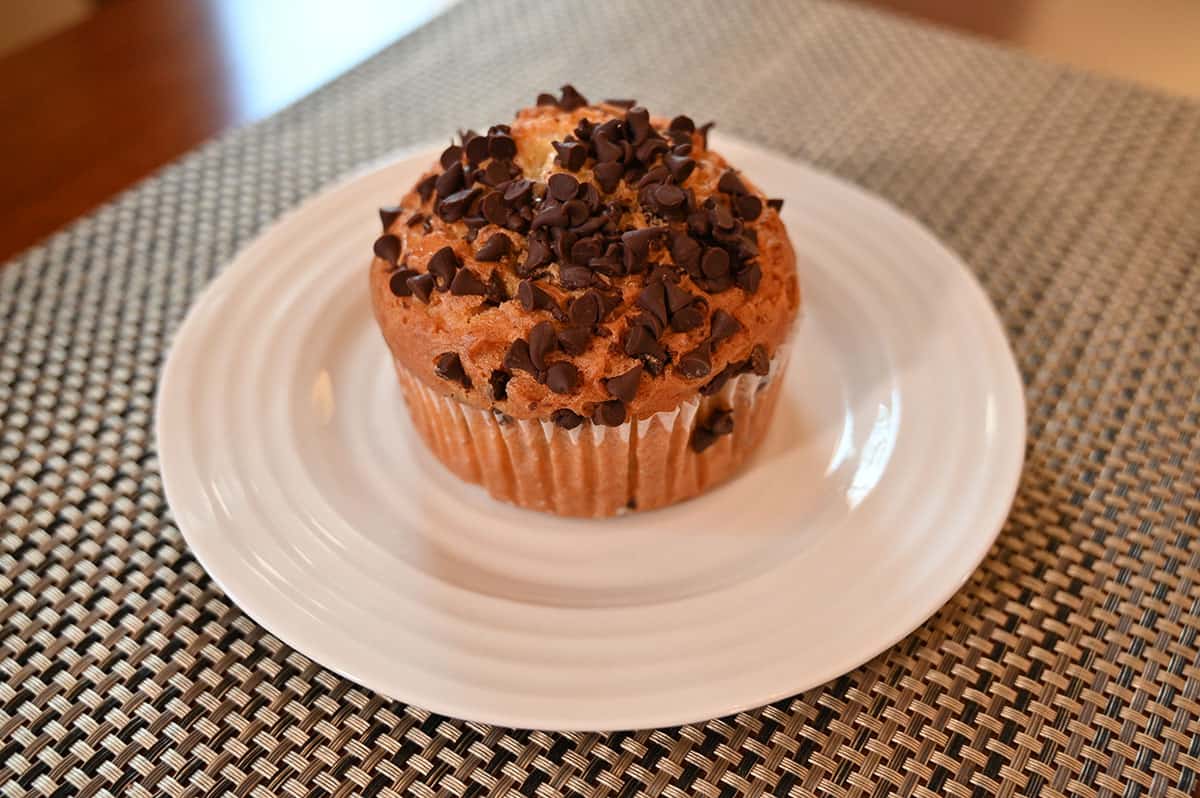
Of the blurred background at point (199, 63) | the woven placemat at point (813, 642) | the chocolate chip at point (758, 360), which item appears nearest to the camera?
the woven placemat at point (813, 642)

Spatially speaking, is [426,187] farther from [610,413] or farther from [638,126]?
[610,413]

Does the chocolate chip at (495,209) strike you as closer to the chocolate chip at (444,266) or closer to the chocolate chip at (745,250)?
the chocolate chip at (444,266)

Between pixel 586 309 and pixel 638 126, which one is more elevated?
pixel 638 126

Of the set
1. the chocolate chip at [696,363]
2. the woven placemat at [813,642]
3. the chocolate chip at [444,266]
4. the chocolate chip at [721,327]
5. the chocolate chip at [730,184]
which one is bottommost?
the woven placemat at [813,642]

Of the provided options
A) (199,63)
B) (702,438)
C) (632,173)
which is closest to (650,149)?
(632,173)

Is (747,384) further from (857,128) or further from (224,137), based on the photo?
(224,137)

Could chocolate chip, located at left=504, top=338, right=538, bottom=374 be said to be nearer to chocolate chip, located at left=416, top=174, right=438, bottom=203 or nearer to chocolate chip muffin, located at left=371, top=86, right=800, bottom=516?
chocolate chip muffin, located at left=371, top=86, right=800, bottom=516

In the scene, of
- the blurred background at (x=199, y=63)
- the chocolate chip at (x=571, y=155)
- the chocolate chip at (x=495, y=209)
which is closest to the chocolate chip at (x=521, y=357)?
the chocolate chip at (x=495, y=209)
